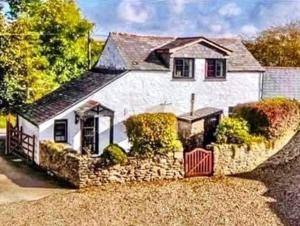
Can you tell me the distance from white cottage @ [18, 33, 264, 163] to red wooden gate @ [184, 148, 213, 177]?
215 inches

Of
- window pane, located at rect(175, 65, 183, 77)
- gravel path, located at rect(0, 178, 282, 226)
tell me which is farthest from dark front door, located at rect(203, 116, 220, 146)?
gravel path, located at rect(0, 178, 282, 226)

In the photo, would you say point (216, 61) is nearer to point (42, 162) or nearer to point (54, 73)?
point (42, 162)

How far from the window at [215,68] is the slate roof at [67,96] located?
17.8ft

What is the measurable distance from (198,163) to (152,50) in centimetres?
879

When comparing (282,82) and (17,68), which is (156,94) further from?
(282,82)

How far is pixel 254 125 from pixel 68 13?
21.2m

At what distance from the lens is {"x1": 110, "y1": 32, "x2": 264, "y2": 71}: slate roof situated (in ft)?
97.7

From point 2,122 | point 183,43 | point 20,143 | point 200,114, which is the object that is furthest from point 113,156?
point 2,122

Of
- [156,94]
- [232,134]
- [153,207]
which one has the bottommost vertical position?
[153,207]

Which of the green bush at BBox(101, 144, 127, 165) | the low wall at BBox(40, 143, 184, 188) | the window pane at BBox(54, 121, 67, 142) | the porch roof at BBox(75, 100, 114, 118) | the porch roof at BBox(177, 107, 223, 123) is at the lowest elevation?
the low wall at BBox(40, 143, 184, 188)

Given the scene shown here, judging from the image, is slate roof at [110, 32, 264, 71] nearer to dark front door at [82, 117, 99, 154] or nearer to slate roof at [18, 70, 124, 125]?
slate roof at [18, 70, 124, 125]

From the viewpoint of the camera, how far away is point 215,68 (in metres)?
31.8

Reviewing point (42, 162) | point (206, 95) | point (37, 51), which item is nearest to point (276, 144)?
point (206, 95)

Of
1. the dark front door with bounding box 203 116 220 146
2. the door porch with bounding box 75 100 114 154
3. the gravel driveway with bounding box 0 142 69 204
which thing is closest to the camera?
the gravel driveway with bounding box 0 142 69 204
